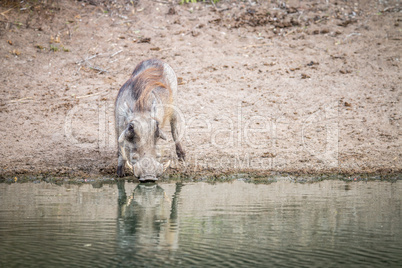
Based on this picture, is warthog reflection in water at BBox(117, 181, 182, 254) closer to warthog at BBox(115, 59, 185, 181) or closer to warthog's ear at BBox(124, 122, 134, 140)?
warthog at BBox(115, 59, 185, 181)

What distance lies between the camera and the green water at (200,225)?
3211 millimetres

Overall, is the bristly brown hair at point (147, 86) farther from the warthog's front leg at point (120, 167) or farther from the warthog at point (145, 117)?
the warthog's front leg at point (120, 167)

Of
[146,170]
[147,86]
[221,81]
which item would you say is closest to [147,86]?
[147,86]

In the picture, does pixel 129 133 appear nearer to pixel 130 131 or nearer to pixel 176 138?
pixel 130 131

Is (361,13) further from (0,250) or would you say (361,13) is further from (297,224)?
(0,250)

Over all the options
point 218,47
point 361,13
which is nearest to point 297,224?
point 218,47

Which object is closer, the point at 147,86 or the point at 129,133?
the point at 129,133

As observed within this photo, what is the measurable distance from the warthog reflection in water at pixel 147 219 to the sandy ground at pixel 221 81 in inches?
27.9

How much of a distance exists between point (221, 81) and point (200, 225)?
5.56 meters

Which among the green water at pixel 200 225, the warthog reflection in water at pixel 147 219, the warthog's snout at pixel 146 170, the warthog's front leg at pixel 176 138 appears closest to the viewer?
the green water at pixel 200 225

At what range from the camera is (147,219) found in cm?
422

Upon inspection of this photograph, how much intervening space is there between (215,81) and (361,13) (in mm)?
4272

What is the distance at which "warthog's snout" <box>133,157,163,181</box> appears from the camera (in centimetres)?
519

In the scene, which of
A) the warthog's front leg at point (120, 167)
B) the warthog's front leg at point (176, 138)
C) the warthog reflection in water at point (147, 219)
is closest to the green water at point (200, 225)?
the warthog reflection in water at point (147, 219)
